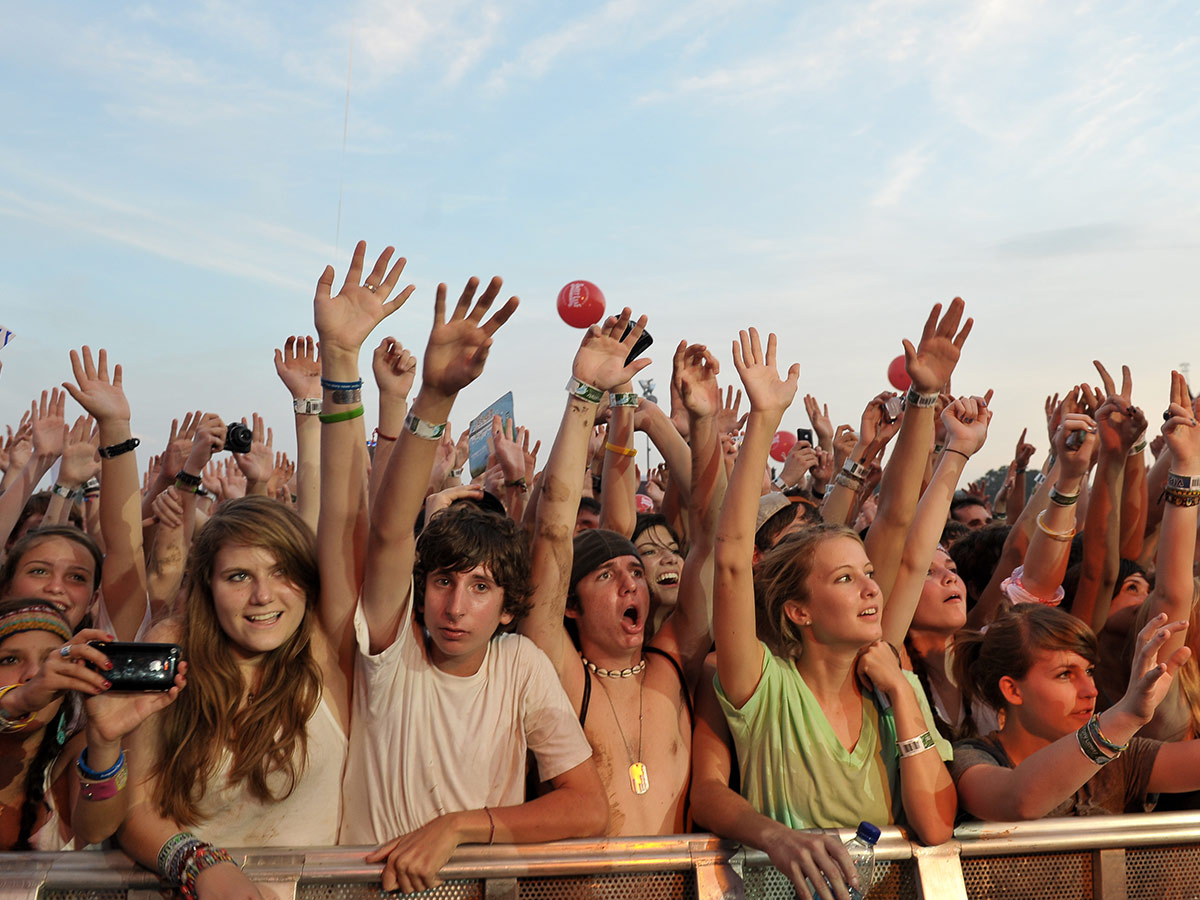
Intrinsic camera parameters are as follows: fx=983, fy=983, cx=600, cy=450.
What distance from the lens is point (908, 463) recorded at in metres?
3.71

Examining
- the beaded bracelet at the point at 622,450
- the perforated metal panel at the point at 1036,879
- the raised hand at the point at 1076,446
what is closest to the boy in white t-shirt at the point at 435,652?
the perforated metal panel at the point at 1036,879

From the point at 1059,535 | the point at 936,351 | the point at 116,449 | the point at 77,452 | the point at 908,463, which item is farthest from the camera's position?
the point at 77,452

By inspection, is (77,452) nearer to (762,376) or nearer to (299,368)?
(299,368)

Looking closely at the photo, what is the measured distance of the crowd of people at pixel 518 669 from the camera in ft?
8.97

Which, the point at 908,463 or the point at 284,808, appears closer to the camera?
the point at 284,808

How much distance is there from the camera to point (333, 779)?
2.90 metres

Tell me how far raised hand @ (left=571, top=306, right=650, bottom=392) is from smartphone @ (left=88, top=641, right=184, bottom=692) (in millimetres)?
1595

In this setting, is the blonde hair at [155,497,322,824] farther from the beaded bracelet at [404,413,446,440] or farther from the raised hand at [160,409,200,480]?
the raised hand at [160,409,200,480]

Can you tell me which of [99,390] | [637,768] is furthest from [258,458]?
[637,768]

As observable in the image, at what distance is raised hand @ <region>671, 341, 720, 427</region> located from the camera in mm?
4172

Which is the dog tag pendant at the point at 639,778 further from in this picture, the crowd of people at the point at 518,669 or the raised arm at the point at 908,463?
the raised arm at the point at 908,463

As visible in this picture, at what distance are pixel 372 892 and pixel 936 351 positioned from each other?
2.89 metres

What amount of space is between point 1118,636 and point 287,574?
152 inches

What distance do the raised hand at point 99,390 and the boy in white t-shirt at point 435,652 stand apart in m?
1.50
